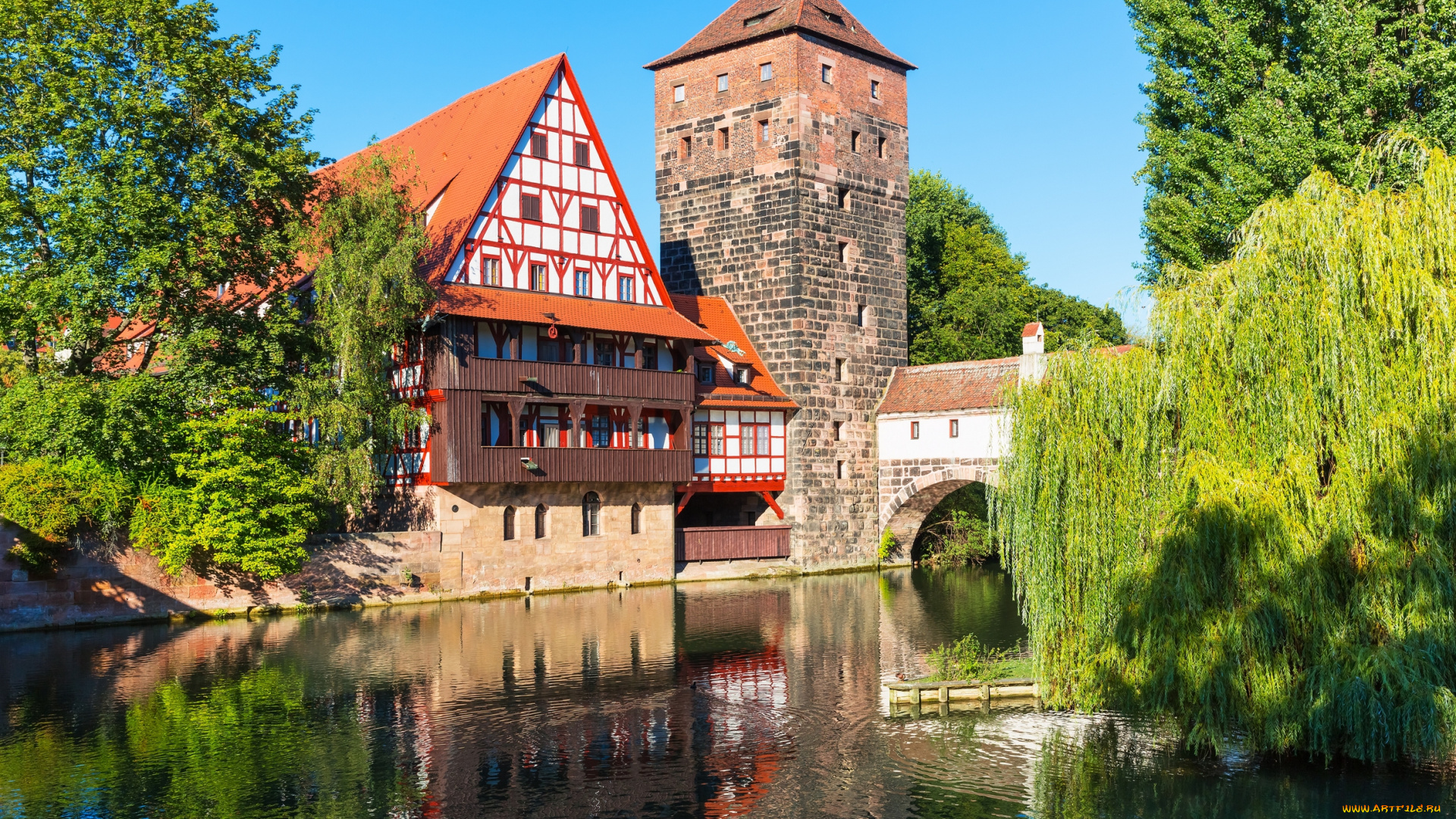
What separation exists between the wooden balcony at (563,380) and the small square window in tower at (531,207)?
13.8ft

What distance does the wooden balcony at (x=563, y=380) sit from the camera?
3481 centimetres

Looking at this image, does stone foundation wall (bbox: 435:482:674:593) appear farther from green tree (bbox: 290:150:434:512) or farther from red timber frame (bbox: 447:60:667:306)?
red timber frame (bbox: 447:60:667:306)

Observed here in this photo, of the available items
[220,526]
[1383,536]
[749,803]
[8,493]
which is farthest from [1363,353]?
[8,493]

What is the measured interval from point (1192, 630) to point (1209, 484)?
160 cm

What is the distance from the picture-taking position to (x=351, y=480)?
32.8 meters

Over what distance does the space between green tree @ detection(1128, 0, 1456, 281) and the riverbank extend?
19654mm

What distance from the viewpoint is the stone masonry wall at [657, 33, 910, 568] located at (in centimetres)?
4384

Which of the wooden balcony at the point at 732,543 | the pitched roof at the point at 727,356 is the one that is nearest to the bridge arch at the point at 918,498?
the wooden balcony at the point at 732,543

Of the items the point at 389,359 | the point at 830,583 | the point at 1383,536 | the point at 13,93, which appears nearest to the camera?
the point at 1383,536

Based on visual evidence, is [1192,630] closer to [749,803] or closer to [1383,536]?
[1383,536]

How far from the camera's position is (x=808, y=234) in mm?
43906

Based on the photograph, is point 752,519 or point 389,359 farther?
point 752,519

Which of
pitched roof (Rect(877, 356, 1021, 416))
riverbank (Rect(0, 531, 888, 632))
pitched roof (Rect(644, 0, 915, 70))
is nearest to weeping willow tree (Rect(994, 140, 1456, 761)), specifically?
riverbank (Rect(0, 531, 888, 632))

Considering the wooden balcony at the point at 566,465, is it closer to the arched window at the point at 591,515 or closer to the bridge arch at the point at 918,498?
the arched window at the point at 591,515
